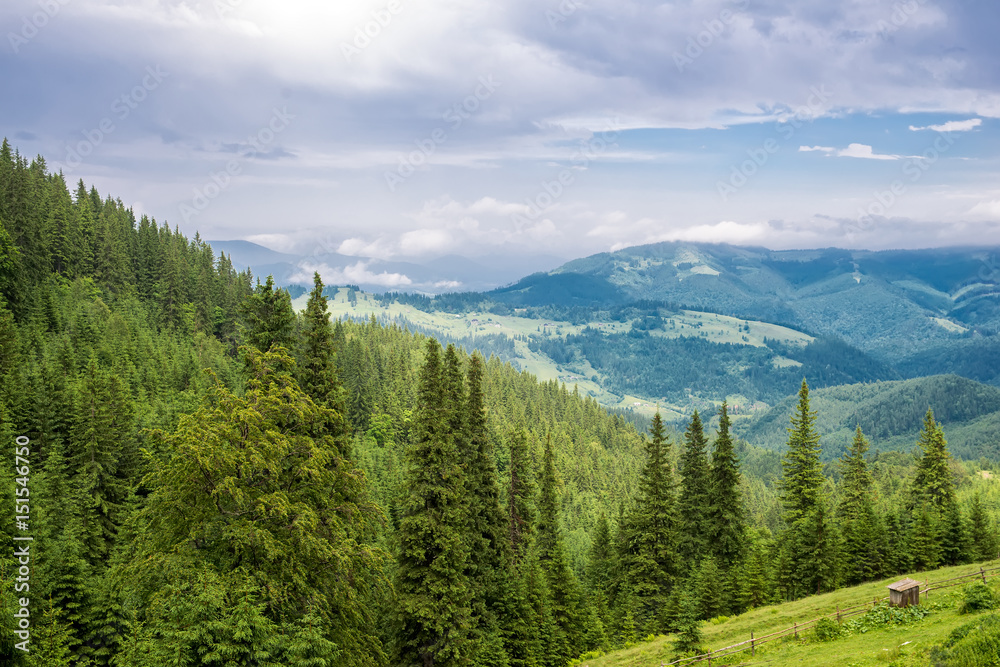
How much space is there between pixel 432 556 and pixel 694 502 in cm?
3191

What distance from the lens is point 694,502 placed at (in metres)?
56.5

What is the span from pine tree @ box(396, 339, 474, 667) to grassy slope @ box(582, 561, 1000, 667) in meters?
11.9

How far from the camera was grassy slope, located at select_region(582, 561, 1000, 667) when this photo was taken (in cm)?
2406

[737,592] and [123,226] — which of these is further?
[123,226]

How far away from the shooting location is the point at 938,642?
21.8 m

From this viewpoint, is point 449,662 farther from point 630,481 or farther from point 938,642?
point 630,481

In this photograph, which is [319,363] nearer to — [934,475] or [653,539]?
[653,539]

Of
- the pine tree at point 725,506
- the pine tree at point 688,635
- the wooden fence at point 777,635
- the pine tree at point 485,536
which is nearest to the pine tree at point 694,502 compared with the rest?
the pine tree at point 725,506

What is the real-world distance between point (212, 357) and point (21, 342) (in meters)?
33.1

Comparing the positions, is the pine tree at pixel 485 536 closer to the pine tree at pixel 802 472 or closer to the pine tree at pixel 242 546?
the pine tree at pixel 242 546

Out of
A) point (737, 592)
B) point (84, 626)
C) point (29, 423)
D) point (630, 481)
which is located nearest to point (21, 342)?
point (29, 423)

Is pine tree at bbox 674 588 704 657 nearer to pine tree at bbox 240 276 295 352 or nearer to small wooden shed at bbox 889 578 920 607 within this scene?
small wooden shed at bbox 889 578 920 607

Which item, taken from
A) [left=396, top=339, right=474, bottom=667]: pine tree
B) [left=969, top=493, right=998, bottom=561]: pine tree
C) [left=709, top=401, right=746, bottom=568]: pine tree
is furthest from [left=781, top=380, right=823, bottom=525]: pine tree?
[left=396, top=339, right=474, bottom=667]: pine tree

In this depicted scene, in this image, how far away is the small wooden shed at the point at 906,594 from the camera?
31.1 m
